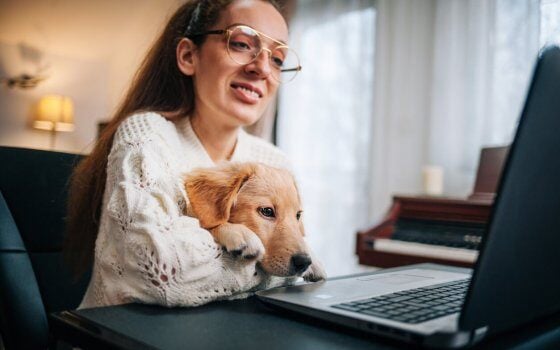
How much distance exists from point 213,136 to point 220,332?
57cm

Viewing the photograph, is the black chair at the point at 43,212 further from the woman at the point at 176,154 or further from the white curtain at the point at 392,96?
the white curtain at the point at 392,96

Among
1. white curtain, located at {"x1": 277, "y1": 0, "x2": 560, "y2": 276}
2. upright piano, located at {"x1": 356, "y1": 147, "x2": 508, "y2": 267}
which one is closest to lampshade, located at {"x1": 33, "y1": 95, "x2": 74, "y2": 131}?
white curtain, located at {"x1": 277, "y1": 0, "x2": 560, "y2": 276}

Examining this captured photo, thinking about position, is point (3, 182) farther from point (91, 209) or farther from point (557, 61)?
point (557, 61)

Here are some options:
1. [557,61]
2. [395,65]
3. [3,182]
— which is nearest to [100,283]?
[3,182]

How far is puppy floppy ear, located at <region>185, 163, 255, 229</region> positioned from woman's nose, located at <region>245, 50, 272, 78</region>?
234 mm

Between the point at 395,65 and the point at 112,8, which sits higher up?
the point at 112,8

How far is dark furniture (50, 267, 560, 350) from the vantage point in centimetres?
48

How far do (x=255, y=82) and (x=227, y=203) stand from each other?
305 millimetres

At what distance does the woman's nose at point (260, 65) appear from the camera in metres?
0.95

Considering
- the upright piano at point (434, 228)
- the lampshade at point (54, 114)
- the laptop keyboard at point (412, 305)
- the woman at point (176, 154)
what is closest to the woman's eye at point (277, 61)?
the woman at point (176, 154)

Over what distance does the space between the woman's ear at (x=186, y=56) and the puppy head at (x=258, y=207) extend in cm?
31

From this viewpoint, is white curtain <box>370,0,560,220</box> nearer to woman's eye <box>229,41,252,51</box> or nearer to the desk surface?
woman's eye <box>229,41,252,51</box>

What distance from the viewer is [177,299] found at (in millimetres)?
637

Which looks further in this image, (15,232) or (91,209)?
(91,209)
